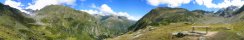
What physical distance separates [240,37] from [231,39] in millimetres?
2681

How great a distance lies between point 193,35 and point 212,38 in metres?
20.0

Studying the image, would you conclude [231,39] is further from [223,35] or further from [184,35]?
[184,35]

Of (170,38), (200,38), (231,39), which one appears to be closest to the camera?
Result: (231,39)

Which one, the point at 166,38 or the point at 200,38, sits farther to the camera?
the point at 166,38

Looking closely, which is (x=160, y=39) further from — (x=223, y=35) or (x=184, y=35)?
(x=223, y=35)

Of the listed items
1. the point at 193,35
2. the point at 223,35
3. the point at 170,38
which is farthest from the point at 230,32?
the point at 170,38

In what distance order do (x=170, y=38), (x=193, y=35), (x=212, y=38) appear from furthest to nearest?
1. (x=170, y=38)
2. (x=193, y=35)
3. (x=212, y=38)

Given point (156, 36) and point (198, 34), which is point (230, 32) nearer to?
point (198, 34)

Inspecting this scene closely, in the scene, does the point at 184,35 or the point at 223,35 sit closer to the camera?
the point at 223,35

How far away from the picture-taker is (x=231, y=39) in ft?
284

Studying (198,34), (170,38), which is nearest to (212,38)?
(198,34)

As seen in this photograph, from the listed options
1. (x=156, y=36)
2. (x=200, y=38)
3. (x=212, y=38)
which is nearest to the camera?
(x=212, y=38)

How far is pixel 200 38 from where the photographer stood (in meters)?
110

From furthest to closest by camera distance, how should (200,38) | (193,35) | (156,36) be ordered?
(156,36)
(193,35)
(200,38)
